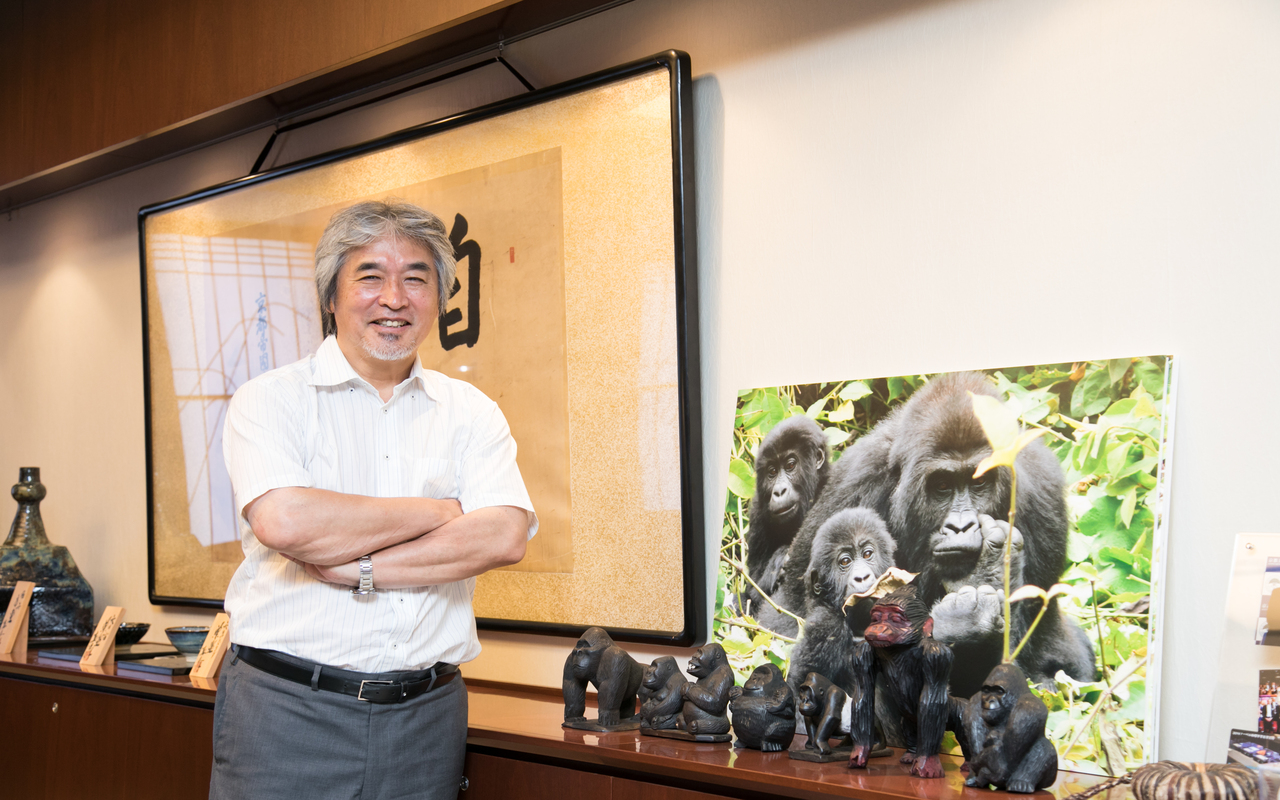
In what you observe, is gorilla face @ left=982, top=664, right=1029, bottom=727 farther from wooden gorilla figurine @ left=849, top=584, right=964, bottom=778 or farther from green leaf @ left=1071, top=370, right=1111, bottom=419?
green leaf @ left=1071, top=370, right=1111, bottom=419

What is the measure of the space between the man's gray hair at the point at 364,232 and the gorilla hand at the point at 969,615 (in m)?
1.03

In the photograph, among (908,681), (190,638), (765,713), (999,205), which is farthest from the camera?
(190,638)

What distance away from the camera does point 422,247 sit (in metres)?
1.84

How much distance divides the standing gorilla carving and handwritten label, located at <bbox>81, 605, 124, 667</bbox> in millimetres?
1963

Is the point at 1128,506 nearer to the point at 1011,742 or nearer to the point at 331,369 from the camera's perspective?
the point at 1011,742

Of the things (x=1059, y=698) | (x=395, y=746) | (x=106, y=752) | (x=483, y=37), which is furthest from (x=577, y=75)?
(x=106, y=752)

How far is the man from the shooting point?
66.3 inches

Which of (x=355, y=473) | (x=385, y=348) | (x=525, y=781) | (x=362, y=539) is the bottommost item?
(x=525, y=781)

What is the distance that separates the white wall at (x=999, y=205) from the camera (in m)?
1.53

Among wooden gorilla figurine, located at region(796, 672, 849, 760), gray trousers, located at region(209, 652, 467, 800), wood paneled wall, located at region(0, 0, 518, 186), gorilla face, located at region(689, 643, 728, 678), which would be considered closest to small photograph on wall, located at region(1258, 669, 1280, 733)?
wooden gorilla figurine, located at region(796, 672, 849, 760)

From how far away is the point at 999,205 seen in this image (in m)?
1.77

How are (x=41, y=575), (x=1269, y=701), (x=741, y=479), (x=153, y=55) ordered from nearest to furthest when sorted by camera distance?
(x=1269, y=701) < (x=741, y=479) < (x=153, y=55) < (x=41, y=575)

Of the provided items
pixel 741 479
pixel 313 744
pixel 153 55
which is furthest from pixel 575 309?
pixel 153 55

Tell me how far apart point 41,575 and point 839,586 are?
279 cm
